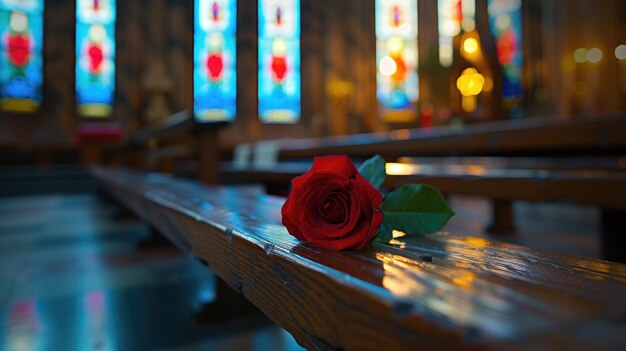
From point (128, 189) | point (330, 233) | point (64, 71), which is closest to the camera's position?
point (330, 233)

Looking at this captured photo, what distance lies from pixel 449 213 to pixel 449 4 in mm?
10951

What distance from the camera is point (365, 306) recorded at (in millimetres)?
315

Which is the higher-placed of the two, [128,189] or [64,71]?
[64,71]

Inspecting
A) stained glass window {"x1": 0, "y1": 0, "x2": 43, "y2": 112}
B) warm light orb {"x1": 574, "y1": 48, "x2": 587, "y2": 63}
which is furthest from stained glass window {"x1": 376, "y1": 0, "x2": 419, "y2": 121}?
stained glass window {"x1": 0, "y1": 0, "x2": 43, "y2": 112}

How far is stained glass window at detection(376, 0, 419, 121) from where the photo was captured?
34.4ft

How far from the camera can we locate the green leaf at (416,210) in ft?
1.94

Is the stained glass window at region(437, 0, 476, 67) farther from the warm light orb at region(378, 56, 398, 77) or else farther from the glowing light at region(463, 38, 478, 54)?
the glowing light at region(463, 38, 478, 54)

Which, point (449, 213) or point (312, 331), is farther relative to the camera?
point (449, 213)

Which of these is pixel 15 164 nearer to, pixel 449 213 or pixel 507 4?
pixel 449 213

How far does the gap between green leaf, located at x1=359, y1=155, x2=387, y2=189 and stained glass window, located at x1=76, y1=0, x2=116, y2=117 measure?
29.8 feet

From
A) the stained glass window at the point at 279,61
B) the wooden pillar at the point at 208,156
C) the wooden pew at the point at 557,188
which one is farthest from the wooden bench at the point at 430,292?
the stained glass window at the point at 279,61

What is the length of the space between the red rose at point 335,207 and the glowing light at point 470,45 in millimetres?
4914

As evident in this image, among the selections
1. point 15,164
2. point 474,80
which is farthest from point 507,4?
point 15,164

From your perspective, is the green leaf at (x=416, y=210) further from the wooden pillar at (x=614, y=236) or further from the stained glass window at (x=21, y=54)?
the stained glass window at (x=21, y=54)
